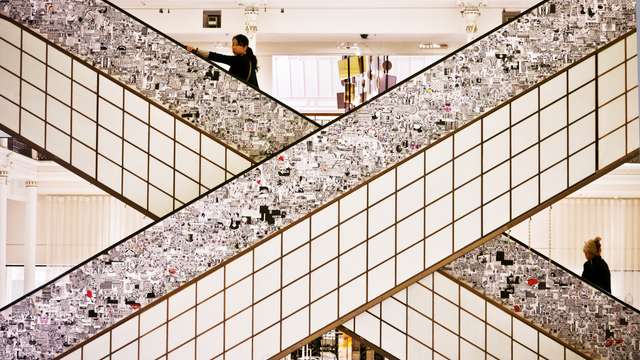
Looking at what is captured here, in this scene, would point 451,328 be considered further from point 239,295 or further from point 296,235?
point 239,295

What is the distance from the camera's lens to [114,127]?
465 centimetres

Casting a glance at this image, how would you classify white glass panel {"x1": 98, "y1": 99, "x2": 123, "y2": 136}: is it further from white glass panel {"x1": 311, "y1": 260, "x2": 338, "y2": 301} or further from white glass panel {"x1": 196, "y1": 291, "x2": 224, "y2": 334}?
white glass panel {"x1": 311, "y1": 260, "x2": 338, "y2": 301}

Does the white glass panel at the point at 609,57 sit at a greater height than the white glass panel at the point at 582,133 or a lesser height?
greater

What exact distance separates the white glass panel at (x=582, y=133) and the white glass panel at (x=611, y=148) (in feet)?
0.25

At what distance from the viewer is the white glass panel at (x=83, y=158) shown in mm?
4664

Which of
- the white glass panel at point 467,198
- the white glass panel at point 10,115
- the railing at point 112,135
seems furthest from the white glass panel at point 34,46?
the white glass panel at point 467,198

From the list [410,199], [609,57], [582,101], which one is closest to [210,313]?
[410,199]

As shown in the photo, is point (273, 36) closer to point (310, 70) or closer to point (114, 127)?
point (310, 70)

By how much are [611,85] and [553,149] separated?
507mm

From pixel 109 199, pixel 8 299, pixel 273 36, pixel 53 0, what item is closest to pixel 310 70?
pixel 273 36

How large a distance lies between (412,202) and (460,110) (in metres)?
0.62

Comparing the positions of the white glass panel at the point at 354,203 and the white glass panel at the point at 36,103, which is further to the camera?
the white glass panel at the point at 36,103

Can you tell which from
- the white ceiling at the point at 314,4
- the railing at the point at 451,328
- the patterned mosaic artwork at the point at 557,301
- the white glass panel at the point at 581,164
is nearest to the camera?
the white glass panel at the point at 581,164

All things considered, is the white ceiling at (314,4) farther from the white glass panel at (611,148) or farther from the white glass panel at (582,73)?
the white glass panel at (611,148)
